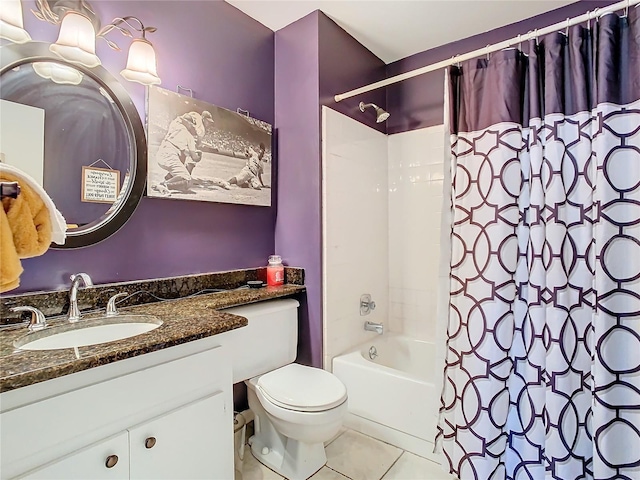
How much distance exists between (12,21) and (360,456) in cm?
235

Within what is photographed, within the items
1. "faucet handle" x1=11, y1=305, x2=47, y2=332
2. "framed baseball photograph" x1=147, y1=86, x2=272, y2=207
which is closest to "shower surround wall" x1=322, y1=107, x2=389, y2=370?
"framed baseball photograph" x1=147, y1=86, x2=272, y2=207

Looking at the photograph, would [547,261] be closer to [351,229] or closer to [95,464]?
[351,229]

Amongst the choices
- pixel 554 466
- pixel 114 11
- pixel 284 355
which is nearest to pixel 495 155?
pixel 554 466

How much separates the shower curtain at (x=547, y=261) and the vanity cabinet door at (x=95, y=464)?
135 cm

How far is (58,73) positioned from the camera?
1.36 metres

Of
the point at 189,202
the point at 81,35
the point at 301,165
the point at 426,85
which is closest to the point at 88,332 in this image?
the point at 189,202

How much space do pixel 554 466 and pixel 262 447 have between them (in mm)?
1316

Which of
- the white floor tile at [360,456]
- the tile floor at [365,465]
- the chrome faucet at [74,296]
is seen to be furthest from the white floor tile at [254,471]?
the chrome faucet at [74,296]

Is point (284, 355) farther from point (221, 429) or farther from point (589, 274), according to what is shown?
point (589, 274)

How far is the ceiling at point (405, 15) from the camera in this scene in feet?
6.46

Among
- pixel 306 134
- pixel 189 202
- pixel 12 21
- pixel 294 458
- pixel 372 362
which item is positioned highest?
pixel 12 21

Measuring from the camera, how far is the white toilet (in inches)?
58.6

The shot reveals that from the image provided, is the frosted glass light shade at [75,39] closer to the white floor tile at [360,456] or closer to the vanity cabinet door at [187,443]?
the vanity cabinet door at [187,443]

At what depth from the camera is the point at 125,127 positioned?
5.06ft
